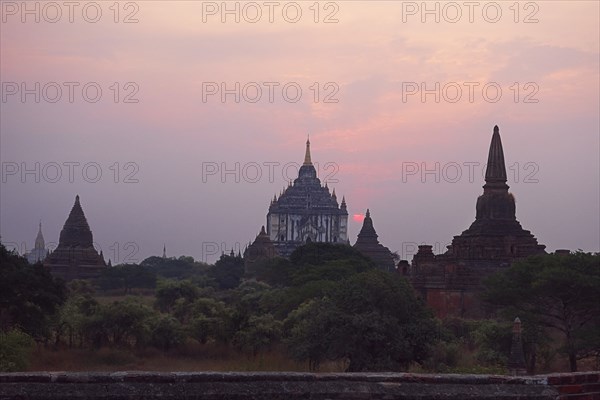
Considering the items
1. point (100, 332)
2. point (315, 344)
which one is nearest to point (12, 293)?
point (100, 332)

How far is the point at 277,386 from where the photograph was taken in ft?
19.1

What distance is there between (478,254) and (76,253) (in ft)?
146

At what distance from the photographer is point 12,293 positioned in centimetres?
3400

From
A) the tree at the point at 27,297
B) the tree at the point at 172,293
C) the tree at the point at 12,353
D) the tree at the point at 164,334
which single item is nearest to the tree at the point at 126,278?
the tree at the point at 172,293

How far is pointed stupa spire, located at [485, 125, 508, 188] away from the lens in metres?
58.0

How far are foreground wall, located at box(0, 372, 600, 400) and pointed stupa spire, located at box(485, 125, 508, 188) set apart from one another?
52.7 meters

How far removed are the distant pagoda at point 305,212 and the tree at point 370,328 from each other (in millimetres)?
92122

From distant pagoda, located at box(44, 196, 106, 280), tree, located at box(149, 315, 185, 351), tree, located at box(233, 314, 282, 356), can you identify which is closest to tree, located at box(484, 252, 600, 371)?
tree, located at box(233, 314, 282, 356)

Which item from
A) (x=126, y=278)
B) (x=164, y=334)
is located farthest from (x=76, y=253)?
(x=164, y=334)

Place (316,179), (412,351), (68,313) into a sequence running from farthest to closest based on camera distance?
1. (316,179)
2. (68,313)
3. (412,351)

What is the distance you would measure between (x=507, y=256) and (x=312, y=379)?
48.8m

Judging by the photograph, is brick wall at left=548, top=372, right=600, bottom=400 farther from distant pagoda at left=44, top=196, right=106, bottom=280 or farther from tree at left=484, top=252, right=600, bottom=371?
distant pagoda at left=44, top=196, right=106, bottom=280

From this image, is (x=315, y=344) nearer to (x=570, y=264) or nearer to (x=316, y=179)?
(x=570, y=264)

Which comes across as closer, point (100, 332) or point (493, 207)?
point (100, 332)
